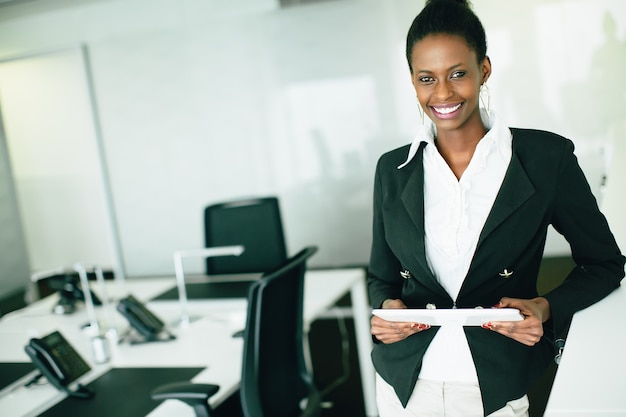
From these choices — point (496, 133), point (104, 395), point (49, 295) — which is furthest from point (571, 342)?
point (49, 295)

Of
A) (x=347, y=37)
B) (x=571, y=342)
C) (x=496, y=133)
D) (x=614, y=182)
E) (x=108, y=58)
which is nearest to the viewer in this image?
(x=571, y=342)

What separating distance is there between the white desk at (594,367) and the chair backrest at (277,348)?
3.25 feet

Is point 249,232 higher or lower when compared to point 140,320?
higher

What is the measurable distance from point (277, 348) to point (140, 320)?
0.65 meters

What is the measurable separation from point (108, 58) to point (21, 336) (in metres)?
3.20

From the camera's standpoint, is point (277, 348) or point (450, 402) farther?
point (277, 348)

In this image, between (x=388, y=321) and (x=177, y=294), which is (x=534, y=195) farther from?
(x=177, y=294)

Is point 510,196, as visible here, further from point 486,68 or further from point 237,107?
point 237,107

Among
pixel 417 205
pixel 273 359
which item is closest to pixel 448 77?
pixel 417 205

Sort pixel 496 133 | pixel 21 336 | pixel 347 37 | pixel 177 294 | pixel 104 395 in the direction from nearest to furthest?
pixel 496 133, pixel 104 395, pixel 21 336, pixel 177 294, pixel 347 37

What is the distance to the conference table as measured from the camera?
2.03 meters

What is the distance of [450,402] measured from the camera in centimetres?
122

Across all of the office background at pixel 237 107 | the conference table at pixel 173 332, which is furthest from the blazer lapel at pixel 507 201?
the office background at pixel 237 107

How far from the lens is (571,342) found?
105 cm
